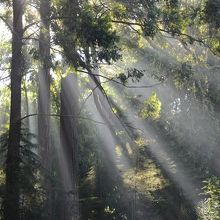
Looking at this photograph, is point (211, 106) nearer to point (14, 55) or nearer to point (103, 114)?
point (103, 114)

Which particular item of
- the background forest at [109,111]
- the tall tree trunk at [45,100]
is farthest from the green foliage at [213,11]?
the tall tree trunk at [45,100]

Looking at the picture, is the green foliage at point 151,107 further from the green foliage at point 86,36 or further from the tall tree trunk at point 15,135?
the tall tree trunk at point 15,135

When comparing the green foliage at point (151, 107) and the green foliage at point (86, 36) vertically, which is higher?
the green foliage at point (86, 36)

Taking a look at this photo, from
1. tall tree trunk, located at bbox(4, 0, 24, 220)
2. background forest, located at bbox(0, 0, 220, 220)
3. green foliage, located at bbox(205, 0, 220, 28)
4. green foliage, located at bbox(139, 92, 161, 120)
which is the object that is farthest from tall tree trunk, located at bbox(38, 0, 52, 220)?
green foliage, located at bbox(205, 0, 220, 28)

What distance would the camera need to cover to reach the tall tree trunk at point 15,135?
12344 millimetres

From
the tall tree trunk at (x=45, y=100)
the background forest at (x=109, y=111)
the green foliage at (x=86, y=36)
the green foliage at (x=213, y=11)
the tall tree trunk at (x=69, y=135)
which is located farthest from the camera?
the tall tree trunk at (x=69, y=135)

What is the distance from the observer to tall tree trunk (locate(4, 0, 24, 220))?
12344 mm

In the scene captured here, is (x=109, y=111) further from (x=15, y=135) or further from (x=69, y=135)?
(x=15, y=135)

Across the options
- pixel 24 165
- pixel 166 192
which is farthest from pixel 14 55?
pixel 166 192

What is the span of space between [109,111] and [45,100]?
262cm

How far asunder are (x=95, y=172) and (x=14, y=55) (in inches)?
432

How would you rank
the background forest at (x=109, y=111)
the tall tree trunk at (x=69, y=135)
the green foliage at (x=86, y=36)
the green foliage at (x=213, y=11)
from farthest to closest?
the tall tree trunk at (x=69, y=135) < the green foliage at (x=213, y=11) < the background forest at (x=109, y=111) < the green foliage at (x=86, y=36)

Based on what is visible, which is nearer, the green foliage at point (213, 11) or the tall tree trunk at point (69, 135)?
the green foliage at point (213, 11)

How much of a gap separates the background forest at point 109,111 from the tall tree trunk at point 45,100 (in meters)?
0.04
